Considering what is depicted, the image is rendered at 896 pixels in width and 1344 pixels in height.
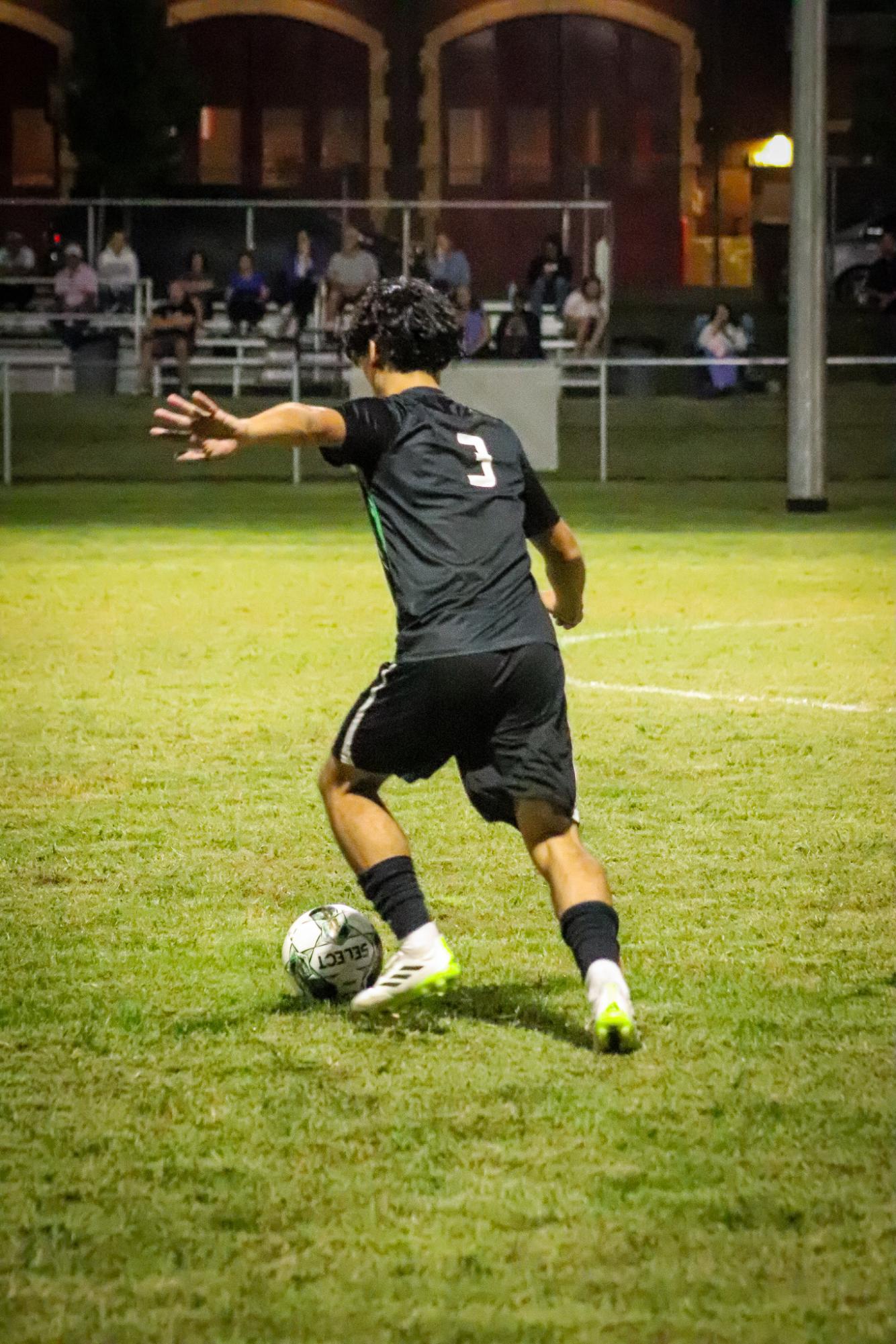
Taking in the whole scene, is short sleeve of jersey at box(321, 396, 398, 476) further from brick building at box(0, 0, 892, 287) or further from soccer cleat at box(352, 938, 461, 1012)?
brick building at box(0, 0, 892, 287)

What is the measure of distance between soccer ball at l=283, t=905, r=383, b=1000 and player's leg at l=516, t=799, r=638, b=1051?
51 centimetres

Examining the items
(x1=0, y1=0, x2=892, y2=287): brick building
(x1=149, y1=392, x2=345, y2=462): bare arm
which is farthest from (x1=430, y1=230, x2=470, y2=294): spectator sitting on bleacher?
(x1=149, y1=392, x2=345, y2=462): bare arm

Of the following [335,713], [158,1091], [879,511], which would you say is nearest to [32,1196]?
[158,1091]

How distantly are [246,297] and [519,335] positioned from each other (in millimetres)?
3244

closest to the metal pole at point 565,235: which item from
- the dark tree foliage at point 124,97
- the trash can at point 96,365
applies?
the trash can at point 96,365

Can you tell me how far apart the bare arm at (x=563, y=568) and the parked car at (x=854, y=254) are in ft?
80.4

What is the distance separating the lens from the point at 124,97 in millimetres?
31047

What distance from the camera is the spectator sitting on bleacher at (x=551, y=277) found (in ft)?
87.6

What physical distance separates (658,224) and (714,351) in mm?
9931

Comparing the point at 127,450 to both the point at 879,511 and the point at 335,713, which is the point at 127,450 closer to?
the point at 879,511

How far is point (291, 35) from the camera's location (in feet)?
115

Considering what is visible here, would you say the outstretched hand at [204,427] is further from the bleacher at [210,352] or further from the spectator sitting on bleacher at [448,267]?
the spectator sitting on bleacher at [448,267]

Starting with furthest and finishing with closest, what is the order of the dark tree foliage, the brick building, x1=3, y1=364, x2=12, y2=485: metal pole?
the brick building → the dark tree foliage → x1=3, y1=364, x2=12, y2=485: metal pole

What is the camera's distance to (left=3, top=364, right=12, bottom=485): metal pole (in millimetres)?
22922
